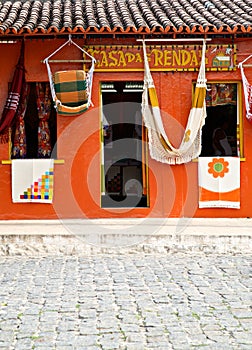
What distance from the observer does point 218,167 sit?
13617mm

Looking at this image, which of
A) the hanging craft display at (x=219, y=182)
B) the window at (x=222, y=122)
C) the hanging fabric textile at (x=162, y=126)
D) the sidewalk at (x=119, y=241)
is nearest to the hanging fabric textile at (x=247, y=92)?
the window at (x=222, y=122)

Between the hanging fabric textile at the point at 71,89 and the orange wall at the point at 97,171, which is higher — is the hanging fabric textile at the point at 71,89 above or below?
above

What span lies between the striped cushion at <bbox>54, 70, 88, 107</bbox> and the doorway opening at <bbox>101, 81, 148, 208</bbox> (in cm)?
233

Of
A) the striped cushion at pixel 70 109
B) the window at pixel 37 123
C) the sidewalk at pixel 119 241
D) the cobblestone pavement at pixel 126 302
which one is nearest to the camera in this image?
the cobblestone pavement at pixel 126 302

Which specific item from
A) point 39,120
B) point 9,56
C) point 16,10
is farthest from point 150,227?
point 16,10

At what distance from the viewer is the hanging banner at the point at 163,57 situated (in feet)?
43.9

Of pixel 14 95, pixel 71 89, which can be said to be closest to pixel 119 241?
pixel 71 89

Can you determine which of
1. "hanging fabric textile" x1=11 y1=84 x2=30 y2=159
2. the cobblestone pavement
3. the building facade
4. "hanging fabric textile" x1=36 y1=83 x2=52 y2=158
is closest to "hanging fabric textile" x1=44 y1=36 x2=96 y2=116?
the building facade

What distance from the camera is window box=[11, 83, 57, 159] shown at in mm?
13742

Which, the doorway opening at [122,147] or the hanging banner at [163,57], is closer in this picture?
the hanging banner at [163,57]

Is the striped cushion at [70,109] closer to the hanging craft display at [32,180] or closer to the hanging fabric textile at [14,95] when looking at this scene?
the hanging fabric textile at [14,95]

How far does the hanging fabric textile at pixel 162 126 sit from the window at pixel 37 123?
73.7 inches

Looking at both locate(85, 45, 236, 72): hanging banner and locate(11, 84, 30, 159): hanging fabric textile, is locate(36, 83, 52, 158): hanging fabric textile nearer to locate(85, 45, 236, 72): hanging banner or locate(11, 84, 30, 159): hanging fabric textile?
locate(11, 84, 30, 159): hanging fabric textile

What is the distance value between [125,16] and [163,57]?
1.15 metres
